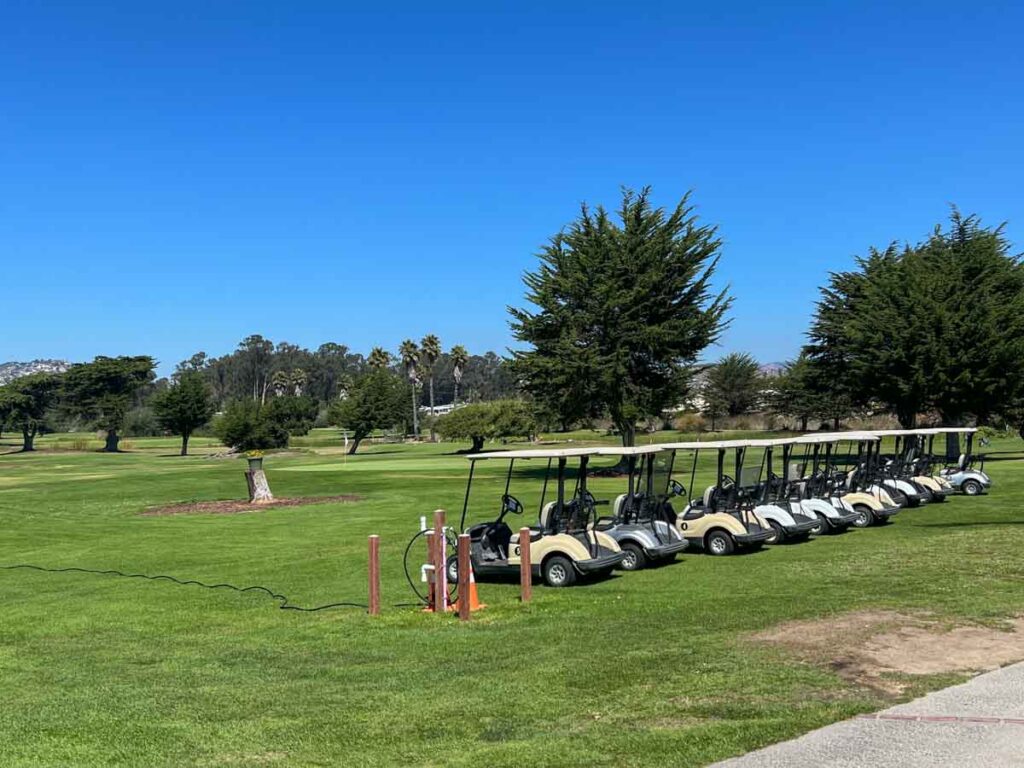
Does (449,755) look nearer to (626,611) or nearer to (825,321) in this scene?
(626,611)

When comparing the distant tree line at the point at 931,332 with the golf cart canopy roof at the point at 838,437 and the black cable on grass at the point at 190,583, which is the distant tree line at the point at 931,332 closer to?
the golf cart canopy roof at the point at 838,437

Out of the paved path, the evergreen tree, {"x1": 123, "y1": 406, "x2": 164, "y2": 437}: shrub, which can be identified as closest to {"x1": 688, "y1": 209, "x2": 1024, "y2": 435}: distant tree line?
the paved path

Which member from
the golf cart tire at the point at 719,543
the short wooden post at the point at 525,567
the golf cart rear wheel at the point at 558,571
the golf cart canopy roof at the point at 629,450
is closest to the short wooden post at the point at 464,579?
the short wooden post at the point at 525,567

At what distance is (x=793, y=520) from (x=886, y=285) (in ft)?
92.4

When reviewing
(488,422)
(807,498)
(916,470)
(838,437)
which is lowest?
(807,498)

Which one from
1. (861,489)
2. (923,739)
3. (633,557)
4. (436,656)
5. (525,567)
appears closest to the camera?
(923,739)

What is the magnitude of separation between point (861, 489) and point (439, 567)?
38.1ft

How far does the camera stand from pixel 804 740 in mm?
5441

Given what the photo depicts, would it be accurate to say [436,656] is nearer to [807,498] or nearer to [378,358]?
[807,498]

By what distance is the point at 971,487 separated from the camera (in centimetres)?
2369

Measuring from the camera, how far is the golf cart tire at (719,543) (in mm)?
14914

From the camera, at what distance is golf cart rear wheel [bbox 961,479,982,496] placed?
23594 mm

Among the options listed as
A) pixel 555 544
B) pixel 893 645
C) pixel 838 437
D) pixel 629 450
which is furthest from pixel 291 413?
pixel 893 645

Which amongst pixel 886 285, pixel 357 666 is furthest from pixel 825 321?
pixel 357 666
